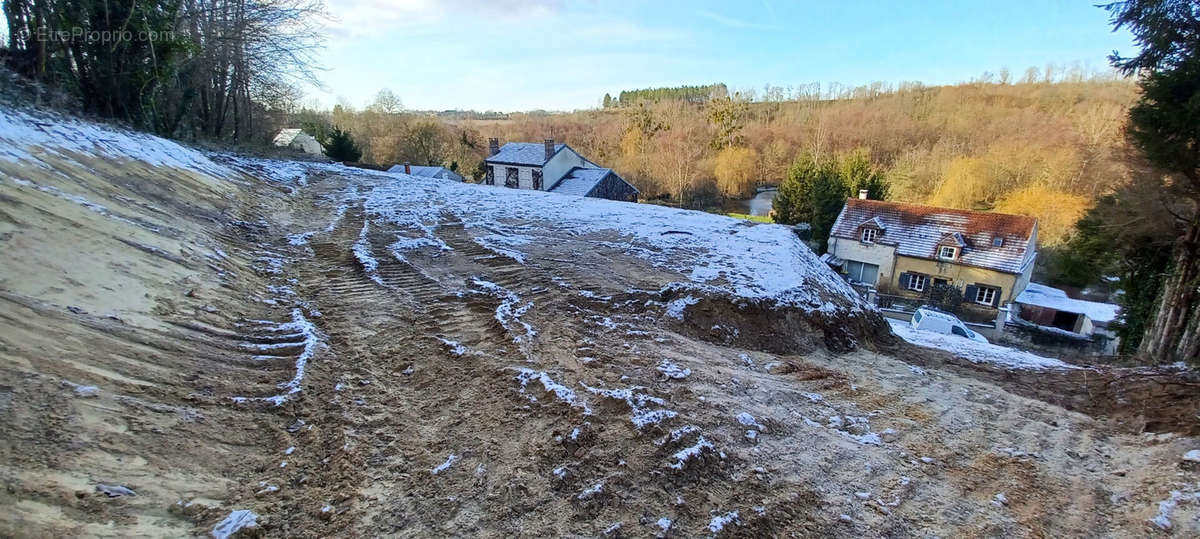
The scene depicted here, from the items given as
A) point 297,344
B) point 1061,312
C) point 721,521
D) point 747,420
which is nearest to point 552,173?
point 1061,312

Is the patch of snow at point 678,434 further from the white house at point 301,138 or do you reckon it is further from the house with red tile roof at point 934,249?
the white house at point 301,138

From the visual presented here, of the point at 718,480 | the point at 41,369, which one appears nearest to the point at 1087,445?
the point at 718,480

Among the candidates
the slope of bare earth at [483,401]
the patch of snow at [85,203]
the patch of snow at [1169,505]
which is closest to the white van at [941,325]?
the slope of bare earth at [483,401]

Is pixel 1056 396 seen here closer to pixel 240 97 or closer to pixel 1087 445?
pixel 1087 445

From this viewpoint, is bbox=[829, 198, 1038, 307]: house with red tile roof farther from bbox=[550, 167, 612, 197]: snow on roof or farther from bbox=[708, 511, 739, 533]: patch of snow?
bbox=[708, 511, 739, 533]: patch of snow

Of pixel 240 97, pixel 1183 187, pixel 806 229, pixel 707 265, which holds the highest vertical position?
pixel 240 97
